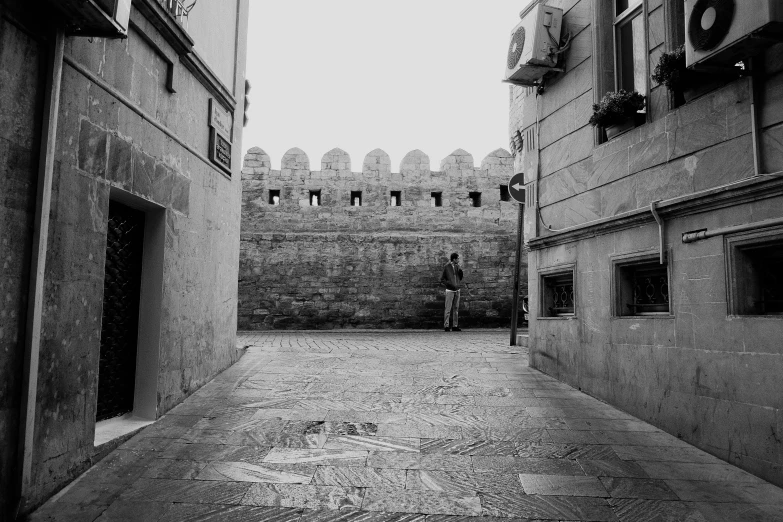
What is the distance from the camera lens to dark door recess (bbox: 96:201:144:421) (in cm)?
424

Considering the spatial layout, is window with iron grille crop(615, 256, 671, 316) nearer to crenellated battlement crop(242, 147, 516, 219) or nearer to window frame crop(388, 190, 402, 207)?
crenellated battlement crop(242, 147, 516, 219)

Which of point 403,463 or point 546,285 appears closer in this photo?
point 403,463

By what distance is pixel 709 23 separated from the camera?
12.4 ft

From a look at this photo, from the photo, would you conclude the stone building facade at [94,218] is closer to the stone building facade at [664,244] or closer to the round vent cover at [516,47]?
the round vent cover at [516,47]

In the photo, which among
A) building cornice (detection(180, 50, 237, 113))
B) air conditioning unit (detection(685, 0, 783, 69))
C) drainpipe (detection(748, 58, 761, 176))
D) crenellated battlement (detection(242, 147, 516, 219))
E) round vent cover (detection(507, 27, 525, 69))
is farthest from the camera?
crenellated battlement (detection(242, 147, 516, 219))

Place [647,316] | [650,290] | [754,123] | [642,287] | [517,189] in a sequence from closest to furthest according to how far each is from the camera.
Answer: [754,123] → [647,316] → [650,290] → [642,287] → [517,189]

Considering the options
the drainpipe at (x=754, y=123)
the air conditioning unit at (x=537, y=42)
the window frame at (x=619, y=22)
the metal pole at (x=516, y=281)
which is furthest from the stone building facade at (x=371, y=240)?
the drainpipe at (x=754, y=123)

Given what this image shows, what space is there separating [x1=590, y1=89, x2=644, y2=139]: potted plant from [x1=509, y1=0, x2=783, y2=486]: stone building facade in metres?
0.12

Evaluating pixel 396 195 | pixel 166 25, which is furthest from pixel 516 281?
pixel 396 195

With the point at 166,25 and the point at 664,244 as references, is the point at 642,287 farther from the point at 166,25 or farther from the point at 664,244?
the point at 166,25

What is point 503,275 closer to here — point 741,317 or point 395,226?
point 395,226

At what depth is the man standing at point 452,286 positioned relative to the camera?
12828mm

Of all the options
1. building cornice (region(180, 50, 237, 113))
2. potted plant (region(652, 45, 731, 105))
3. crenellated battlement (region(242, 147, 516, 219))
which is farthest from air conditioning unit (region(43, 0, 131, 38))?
crenellated battlement (region(242, 147, 516, 219))

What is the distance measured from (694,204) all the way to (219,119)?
4.67 meters
